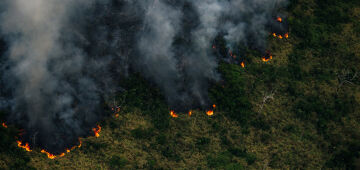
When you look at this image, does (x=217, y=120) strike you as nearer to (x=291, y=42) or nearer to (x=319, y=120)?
(x=319, y=120)

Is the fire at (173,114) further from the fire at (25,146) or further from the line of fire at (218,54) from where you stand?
the fire at (25,146)

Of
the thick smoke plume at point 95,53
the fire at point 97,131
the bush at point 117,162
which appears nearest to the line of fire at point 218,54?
the fire at point 97,131

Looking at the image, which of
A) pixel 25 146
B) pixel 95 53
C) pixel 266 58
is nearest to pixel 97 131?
pixel 25 146

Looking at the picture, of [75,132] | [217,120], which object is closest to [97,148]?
[75,132]

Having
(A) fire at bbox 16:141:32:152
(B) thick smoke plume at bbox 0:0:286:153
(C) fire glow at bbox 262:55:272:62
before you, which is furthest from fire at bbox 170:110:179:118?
(A) fire at bbox 16:141:32:152

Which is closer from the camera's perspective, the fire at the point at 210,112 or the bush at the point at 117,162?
the bush at the point at 117,162

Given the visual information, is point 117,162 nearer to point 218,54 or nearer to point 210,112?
point 210,112
